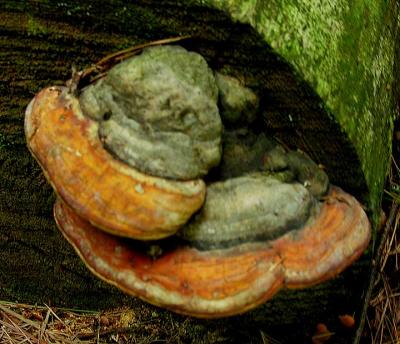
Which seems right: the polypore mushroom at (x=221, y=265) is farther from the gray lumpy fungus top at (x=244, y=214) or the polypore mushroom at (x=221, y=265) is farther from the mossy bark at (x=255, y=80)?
the mossy bark at (x=255, y=80)

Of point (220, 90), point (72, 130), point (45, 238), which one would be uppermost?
point (220, 90)

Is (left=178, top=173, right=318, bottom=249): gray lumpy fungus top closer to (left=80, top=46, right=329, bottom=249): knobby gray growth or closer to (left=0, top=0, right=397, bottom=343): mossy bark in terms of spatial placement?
(left=80, top=46, right=329, bottom=249): knobby gray growth

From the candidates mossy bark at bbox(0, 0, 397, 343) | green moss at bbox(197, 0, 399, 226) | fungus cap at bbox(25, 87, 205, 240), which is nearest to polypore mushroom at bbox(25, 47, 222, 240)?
fungus cap at bbox(25, 87, 205, 240)

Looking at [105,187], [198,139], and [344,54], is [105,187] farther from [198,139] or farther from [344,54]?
[344,54]

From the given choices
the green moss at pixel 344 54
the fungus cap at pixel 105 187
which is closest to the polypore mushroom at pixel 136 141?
the fungus cap at pixel 105 187

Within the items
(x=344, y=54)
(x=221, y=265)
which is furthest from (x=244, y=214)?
(x=344, y=54)

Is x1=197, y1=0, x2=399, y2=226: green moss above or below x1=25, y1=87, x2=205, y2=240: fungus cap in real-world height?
above

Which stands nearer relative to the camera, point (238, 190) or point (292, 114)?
point (238, 190)

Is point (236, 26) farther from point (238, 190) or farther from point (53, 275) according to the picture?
point (53, 275)

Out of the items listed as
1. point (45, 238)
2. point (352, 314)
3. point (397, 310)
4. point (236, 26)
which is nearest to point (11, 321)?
point (45, 238)
